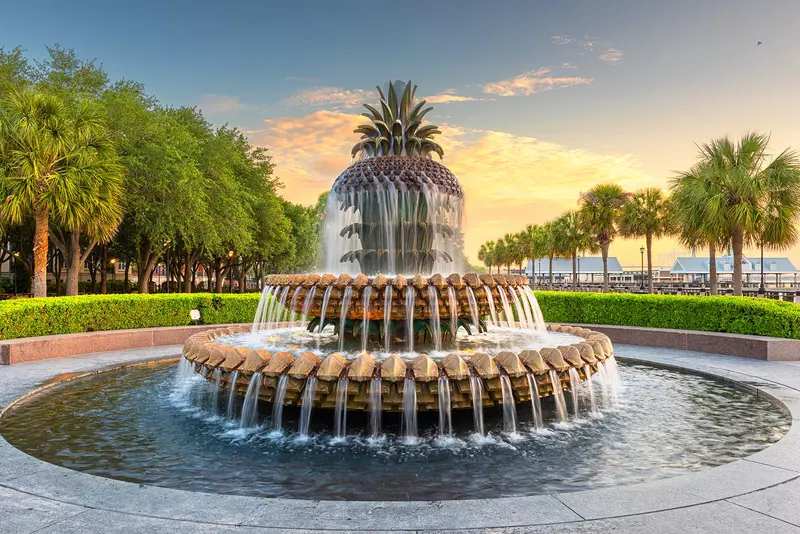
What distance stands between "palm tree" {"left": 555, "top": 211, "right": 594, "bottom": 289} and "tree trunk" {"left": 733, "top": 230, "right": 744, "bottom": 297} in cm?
3820

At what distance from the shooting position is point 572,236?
196 feet

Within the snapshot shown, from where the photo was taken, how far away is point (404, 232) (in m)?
10.0

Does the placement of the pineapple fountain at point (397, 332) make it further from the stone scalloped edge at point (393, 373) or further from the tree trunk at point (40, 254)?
the tree trunk at point (40, 254)

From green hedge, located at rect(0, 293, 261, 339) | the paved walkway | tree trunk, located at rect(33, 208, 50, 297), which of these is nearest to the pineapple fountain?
the paved walkway

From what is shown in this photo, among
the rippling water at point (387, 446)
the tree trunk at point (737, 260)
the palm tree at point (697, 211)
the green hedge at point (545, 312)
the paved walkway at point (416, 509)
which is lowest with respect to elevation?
the rippling water at point (387, 446)

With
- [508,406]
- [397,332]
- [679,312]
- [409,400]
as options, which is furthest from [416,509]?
[679,312]

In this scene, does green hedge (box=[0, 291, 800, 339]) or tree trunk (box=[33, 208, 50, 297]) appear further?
tree trunk (box=[33, 208, 50, 297])

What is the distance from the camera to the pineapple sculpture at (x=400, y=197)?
9.94 metres

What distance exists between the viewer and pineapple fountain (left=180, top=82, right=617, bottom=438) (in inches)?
255

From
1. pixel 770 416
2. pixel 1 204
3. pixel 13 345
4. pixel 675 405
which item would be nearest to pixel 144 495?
pixel 675 405

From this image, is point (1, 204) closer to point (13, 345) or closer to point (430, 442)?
point (13, 345)

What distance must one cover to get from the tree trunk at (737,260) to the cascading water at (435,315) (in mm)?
15616

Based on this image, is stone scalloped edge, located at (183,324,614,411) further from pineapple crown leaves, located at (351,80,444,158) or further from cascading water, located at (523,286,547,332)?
pineapple crown leaves, located at (351,80,444,158)

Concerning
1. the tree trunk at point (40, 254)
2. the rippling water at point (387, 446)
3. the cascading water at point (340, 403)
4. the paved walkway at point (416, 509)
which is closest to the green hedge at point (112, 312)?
the tree trunk at point (40, 254)
